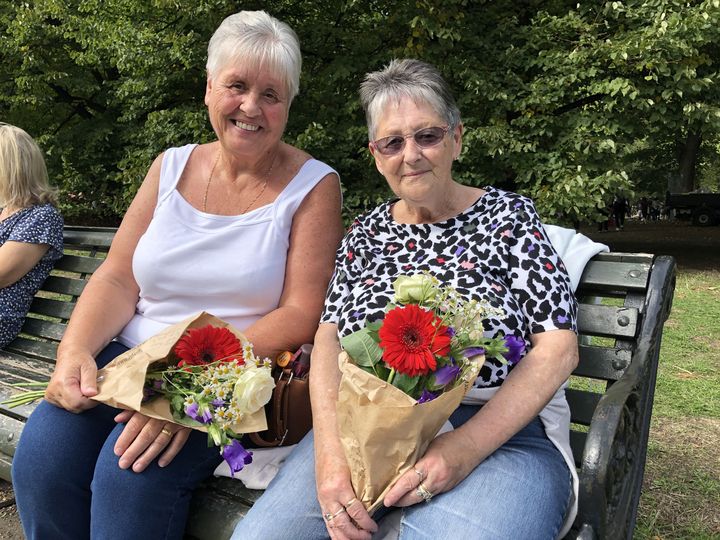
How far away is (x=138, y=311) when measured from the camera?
9.55 ft

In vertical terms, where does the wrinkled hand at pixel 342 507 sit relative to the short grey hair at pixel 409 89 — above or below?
below

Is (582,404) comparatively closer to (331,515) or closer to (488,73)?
(331,515)

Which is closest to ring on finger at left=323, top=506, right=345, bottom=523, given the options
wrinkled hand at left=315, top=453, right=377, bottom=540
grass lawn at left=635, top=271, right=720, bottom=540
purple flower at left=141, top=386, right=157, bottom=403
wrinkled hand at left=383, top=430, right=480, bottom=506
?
wrinkled hand at left=315, top=453, right=377, bottom=540

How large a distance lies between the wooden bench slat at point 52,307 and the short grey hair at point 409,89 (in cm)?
238

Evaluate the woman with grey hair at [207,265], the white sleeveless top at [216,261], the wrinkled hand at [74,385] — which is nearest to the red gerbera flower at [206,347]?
the woman with grey hair at [207,265]

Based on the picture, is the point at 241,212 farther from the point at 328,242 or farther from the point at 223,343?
the point at 223,343

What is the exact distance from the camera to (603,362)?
2500 millimetres

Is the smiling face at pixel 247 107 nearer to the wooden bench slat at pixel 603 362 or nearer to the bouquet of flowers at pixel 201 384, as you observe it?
the bouquet of flowers at pixel 201 384

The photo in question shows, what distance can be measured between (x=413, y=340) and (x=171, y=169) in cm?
164

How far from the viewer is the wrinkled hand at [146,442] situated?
209cm

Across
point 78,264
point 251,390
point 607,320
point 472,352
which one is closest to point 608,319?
point 607,320

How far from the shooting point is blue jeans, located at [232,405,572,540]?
1.75m

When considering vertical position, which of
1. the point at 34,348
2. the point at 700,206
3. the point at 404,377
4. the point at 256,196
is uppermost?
the point at 256,196

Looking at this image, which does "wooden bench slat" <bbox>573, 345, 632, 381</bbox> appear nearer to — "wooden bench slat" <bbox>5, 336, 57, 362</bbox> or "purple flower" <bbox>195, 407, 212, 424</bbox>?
"purple flower" <bbox>195, 407, 212, 424</bbox>
